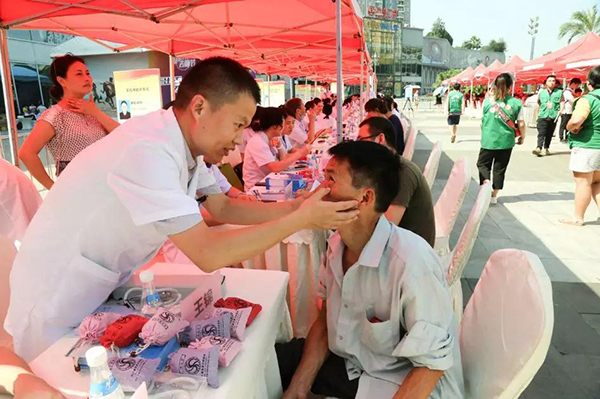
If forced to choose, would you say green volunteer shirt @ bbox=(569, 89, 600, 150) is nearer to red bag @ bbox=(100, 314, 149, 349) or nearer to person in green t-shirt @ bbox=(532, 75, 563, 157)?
red bag @ bbox=(100, 314, 149, 349)

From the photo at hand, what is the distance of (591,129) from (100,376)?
5.21 m

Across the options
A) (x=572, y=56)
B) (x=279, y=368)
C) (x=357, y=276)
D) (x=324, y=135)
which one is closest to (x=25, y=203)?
(x=279, y=368)

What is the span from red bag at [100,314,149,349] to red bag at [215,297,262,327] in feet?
0.82

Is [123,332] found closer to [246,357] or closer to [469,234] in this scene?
[246,357]

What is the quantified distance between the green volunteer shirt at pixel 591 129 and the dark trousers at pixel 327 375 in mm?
4356

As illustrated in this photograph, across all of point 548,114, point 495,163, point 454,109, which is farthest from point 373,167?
point 454,109

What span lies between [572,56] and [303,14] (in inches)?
435

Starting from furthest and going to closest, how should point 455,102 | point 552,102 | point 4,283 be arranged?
point 455,102 < point 552,102 < point 4,283

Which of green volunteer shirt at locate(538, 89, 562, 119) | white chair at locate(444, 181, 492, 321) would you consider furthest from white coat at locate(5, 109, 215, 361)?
green volunteer shirt at locate(538, 89, 562, 119)

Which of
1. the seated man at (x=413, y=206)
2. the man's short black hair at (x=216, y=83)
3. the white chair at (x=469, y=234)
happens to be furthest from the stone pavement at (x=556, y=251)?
the man's short black hair at (x=216, y=83)

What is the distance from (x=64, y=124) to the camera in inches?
117

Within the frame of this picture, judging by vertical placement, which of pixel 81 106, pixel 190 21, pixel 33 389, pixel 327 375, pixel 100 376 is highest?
pixel 190 21

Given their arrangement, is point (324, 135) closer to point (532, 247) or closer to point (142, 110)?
point (142, 110)

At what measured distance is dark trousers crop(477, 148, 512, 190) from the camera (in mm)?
5539
